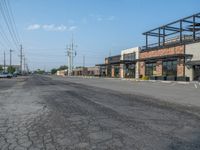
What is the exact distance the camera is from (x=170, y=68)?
4688cm

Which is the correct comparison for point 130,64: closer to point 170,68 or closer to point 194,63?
point 170,68

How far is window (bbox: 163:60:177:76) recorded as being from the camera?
45463 mm

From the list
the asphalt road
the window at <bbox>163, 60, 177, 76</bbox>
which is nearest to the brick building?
the window at <bbox>163, 60, 177, 76</bbox>

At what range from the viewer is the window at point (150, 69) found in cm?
5265

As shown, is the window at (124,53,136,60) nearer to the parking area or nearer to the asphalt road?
the parking area

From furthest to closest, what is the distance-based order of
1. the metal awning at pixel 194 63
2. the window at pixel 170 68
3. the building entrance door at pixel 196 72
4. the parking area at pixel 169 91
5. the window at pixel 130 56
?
1. the window at pixel 130 56
2. the window at pixel 170 68
3. the building entrance door at pixel 196 72
4. the metal awning at pixel 194 63
5. the parking area at pixel 169 91

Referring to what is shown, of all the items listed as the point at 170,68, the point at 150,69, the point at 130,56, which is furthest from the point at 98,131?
the point at 130,56

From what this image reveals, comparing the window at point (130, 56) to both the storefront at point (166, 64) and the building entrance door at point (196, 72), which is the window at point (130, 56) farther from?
the building entrance door at point (196, 72)

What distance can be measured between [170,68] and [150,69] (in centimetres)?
799

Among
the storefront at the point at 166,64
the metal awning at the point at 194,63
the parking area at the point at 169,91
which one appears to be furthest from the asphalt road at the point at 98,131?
the storefront at the point at 166,64

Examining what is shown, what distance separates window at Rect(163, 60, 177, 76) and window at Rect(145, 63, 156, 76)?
3.95 metres

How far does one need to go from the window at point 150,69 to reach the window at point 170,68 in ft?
13.0

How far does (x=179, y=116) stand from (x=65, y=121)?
3965 mm

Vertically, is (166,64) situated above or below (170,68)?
above
